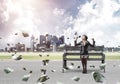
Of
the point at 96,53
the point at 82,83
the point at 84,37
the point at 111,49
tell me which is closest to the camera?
the point at 82,83

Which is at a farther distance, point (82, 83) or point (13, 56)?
point (82, 83)

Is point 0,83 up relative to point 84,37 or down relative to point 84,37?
down

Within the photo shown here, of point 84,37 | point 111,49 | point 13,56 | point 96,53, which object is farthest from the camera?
point 111,49

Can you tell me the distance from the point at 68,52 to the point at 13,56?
14.3 m

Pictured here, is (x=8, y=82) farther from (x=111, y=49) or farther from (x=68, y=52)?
(x=111, y=49)

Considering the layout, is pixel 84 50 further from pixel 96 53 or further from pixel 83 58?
pixel 96 53

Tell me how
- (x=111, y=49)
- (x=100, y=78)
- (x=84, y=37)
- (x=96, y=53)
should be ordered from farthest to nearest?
(x=111, y=49), (x=96, y=53), (x=84, y=37), (x=100, y=78)

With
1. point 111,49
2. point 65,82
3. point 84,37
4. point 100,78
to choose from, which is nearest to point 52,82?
point 65,82

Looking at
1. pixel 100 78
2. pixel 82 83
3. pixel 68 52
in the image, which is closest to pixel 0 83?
pixel 82 83

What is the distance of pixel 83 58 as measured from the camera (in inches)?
707

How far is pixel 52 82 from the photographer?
13227 millimetres

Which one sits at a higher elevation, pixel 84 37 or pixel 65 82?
pixel 84 37

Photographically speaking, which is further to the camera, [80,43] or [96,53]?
[96,53]

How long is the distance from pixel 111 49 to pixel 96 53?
50.6 metres
